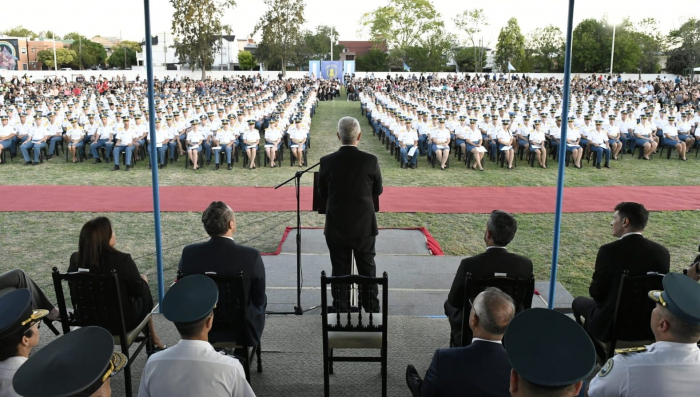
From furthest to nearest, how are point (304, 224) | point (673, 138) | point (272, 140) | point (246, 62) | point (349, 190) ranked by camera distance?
point (246, 62) < point (673, 138) < point (272, 140) < point (304, 224) < point (349, 190)

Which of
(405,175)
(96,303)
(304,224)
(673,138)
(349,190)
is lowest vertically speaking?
(304,224)

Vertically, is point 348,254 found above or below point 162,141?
below

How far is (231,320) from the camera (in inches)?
136

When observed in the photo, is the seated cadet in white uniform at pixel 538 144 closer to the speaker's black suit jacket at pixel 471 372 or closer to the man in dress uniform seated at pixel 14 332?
the speaker's black suit jacket at pixel 471 372

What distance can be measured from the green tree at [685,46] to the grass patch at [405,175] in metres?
37.1

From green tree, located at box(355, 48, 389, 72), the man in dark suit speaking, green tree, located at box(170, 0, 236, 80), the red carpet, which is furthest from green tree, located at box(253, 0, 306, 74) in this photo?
the man in dark suit speaking

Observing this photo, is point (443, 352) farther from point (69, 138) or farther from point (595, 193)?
point (69, 138)

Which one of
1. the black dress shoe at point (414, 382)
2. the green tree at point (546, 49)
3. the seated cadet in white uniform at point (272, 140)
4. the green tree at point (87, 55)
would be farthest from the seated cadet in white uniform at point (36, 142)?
the green tree at point (87, 55)

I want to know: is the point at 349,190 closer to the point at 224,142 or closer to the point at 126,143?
the point at 224,142

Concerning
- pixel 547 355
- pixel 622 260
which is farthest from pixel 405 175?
pixel 547 355

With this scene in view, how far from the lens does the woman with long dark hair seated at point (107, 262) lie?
11.5ft

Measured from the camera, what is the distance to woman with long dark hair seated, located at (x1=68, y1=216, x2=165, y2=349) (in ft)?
11.5

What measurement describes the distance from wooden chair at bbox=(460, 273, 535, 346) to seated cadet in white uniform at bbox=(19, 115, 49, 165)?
13.7m

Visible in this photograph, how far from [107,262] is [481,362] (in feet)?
8.10
